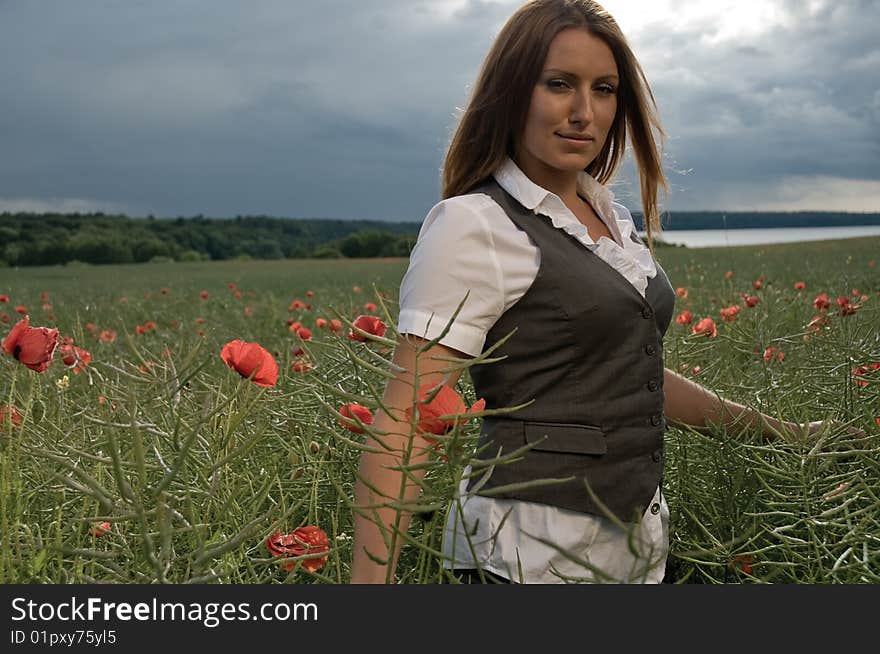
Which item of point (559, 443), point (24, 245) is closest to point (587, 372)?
point (559, 443)

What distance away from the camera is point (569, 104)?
1370 millimetres

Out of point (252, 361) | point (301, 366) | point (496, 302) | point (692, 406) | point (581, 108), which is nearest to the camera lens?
point (252, 361)

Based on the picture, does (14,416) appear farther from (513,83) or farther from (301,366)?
(513,83)

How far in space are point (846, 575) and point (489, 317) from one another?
2.02ft

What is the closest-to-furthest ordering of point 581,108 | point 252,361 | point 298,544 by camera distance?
point 298,544 → point 252,361 → point 581,108

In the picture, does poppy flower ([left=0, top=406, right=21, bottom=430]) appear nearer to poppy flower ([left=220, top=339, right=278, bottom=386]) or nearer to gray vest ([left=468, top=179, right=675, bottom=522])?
poppy flower ([left=220, top=339, right=278, bottom=386])

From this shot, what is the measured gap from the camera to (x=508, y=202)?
4.43 feet

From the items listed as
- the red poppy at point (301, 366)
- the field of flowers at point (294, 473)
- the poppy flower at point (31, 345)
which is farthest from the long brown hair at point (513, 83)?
the poppy flower at point (31, 345)

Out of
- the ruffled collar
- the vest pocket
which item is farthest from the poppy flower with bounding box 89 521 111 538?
the ruffled collar

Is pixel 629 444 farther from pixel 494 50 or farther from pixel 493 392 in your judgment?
pixel 494 50

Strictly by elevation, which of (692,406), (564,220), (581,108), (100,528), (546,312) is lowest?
(100,528)

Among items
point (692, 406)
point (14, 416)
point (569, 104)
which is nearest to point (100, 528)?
point (14, 416)

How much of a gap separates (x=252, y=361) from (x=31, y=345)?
387 mm

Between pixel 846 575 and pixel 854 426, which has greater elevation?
pixel 854 426
